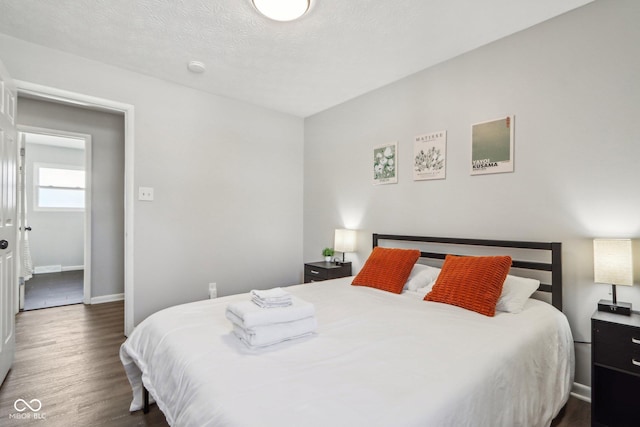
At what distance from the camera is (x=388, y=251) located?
9.02 feet

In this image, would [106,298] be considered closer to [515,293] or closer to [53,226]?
[53,226]

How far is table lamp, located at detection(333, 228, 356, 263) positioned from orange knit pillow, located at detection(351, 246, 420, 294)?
67 centimetres

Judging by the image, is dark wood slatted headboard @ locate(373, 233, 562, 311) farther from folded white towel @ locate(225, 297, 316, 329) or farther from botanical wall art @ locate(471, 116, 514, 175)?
folded white towel @ locate(225, 297, 316, 329)

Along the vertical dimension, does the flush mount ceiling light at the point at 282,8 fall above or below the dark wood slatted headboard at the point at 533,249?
above

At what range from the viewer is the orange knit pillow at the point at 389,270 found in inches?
97.6

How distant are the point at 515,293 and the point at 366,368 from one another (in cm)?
136

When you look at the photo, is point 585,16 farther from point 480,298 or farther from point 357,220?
point 357,220

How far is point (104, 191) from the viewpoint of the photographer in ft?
14.1

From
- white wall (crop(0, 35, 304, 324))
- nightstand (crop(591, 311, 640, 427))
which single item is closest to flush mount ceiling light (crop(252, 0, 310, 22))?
white wall (crop(0, 35, 304, 324))

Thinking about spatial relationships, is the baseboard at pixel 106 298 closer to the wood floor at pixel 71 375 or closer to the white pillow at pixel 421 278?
the wood floor at pixel 71 375

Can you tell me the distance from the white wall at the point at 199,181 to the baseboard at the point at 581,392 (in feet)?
9.90

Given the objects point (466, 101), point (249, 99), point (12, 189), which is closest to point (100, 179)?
point (12, 189)

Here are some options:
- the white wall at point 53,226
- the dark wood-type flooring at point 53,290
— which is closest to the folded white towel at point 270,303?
the dark wood-type flooring at point 53,290

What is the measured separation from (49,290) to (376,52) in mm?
5535
